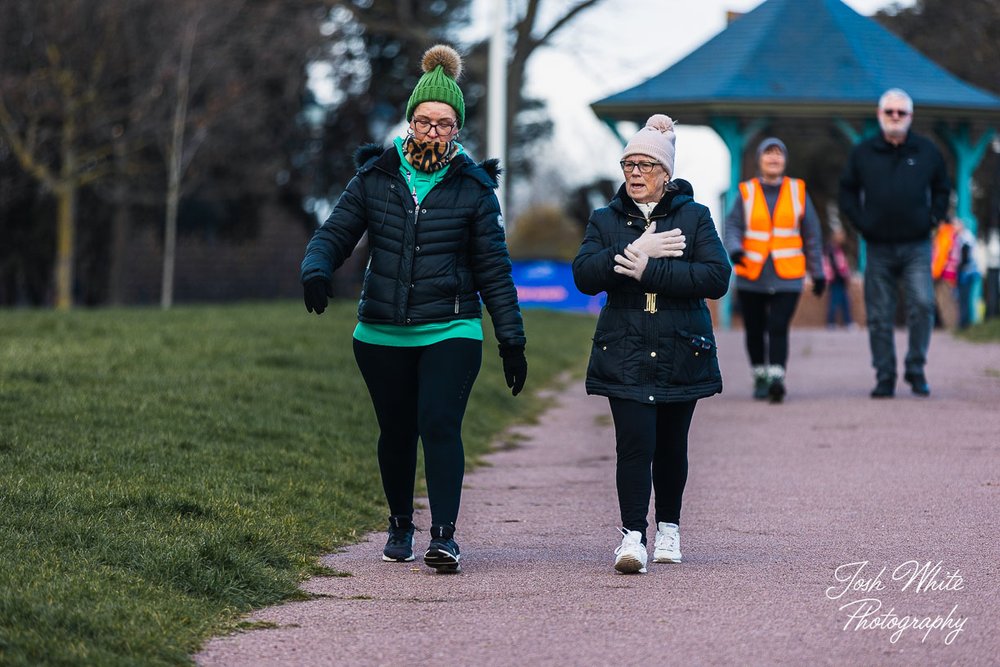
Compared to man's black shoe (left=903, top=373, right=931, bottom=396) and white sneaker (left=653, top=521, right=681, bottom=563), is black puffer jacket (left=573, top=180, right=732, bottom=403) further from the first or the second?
man's black shoe (left=903, top=373, right=931, bottom=396)

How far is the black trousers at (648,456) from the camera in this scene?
6441mm

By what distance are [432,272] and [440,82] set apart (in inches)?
28.5

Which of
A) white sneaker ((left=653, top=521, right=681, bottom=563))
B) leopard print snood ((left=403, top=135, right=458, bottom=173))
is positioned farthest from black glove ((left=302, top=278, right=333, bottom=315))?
white sneaker ((left=653, top=521, right=681, bottom=563))

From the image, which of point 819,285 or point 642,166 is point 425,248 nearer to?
point 642,166

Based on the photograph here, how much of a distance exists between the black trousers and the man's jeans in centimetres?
587

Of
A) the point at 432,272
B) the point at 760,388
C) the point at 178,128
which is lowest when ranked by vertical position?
the point at 760,388

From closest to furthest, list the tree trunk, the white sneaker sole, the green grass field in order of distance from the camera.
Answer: the green grass field, the white sneaker sole, the tree trunk

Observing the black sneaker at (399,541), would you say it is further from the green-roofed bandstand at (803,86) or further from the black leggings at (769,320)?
the green-roofed bandstand at (803,86)

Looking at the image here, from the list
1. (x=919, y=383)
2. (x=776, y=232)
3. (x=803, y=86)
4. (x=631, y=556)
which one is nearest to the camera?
(x=631, y=556)

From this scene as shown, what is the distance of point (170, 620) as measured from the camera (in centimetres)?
525

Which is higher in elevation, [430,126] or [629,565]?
[430,126]

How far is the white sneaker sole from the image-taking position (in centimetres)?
622

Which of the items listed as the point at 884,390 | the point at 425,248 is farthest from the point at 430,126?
the point at 884,390

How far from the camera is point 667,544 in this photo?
6.54 m
